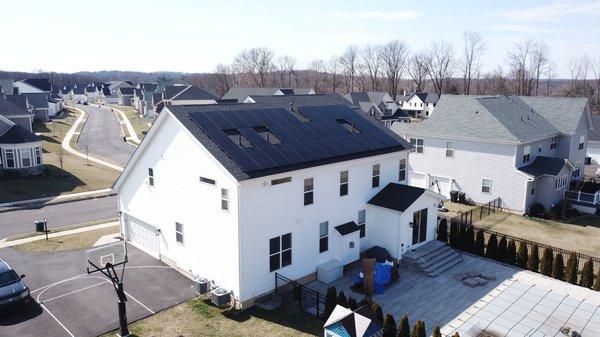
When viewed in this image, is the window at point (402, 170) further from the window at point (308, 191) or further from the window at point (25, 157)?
the window at point (25, 157)

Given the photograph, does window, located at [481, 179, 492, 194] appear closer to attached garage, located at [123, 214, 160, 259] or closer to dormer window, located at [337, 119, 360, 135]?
dormer window, located at [337, 119, 360, 135]

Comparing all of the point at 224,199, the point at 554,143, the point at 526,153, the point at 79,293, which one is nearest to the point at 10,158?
the point at 79,293

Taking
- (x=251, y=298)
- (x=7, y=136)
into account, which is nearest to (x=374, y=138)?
(x=251, y=298)

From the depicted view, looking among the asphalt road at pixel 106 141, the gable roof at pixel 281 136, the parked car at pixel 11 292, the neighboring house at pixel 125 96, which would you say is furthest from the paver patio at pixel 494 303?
the neighboring house at pixel 125 96

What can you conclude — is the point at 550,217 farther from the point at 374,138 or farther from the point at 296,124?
the point at 296,124

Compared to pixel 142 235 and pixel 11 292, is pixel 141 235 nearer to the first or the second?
pixel 142 235

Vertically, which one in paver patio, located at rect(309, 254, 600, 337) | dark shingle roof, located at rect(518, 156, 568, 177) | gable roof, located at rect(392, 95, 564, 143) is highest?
gable roof, located at rect(392, 95, 564, 143)

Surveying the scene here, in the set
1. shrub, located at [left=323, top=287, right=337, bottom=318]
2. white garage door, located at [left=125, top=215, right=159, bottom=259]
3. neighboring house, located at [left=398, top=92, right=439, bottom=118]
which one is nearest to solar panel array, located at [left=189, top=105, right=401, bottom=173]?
shrub, located at [left=323, top=287, right=337, bottom=318]
